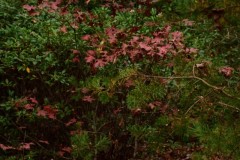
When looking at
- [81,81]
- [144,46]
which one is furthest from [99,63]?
[144,46]

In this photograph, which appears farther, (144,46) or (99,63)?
(99,63)

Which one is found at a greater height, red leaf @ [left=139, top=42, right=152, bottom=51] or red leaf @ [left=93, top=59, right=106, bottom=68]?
red leaf @ [left=139, top=42, right=152, bottom=51]

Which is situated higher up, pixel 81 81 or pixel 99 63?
pixel 99 63

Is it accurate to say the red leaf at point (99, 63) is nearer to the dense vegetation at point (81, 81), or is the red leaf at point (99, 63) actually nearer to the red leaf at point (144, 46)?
the dense vegetation at point (81, 81)

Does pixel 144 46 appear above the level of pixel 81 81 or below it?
above

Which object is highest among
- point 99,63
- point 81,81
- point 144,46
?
point 144,46

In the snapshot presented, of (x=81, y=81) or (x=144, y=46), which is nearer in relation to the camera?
(x=144, y=46)

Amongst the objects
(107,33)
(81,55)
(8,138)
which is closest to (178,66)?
(107,33)

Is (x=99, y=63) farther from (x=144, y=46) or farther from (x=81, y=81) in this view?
(x=144, y=46)

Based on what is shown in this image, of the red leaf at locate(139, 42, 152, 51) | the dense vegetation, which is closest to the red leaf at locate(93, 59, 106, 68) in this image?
the dense vegetation

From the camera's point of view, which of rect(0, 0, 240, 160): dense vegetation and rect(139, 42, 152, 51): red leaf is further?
rect(0, 0, 240, 160): dense vegetation

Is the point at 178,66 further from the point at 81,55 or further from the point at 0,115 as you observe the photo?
the point at 0,115

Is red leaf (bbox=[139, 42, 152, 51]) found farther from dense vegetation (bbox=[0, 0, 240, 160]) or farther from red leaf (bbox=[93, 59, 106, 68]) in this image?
red leaf (bbox=[93, 59, 106, 68])

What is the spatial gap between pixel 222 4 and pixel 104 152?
2509mm
